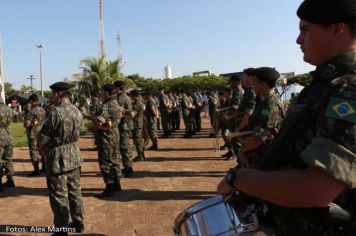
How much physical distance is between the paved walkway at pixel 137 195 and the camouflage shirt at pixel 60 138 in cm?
103

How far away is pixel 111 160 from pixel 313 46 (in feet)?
18.5

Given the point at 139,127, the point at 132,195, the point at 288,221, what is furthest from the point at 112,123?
the point at 288,221

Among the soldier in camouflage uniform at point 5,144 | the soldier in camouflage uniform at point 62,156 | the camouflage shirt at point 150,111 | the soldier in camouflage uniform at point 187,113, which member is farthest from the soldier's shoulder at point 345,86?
the soldier in camouflage uniform at point 187,113

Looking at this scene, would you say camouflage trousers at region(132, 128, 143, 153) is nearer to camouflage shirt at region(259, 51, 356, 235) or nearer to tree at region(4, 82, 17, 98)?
camouflage shirt at region(259, 51, 356, 235)

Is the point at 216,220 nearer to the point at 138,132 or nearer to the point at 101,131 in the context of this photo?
the point at 101,131

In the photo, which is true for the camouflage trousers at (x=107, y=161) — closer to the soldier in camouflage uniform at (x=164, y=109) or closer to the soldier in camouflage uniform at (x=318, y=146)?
the soldier in camouflage uniform at (x=318, y=146)

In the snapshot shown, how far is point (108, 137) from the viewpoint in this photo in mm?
6527

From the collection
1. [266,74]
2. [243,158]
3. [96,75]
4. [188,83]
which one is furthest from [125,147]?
[188,83]

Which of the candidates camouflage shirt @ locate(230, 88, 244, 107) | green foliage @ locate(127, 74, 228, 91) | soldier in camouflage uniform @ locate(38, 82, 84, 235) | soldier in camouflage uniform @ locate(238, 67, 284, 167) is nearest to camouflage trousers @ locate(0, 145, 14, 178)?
soldier in camouflage uniform @ locate(38, 82, 84, 235)

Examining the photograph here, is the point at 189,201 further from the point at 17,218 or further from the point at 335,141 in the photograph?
the point at 335,141

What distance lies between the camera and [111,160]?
665cm

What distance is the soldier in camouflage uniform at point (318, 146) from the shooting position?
1156 mm

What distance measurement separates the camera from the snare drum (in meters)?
1.46

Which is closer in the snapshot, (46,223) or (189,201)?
(46,223)
